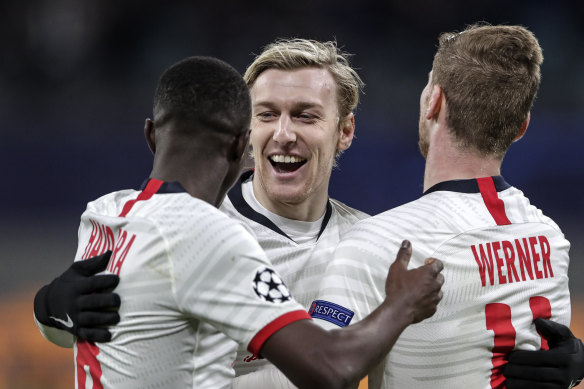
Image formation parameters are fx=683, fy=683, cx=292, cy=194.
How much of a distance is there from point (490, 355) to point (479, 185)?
0.54 meters

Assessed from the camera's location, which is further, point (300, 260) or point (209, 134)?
point (300, 260)

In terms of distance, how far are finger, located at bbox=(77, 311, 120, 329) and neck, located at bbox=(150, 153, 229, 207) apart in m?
0.38

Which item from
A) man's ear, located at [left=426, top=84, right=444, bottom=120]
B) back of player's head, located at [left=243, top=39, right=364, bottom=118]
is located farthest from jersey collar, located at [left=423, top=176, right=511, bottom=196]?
back of player's head, located at [left=243, top=39, right=364, bottom=118]

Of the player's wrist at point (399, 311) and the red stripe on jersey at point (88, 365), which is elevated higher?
the player's wrist at point (399, 311)

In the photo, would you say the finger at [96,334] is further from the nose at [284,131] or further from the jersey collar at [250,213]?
the nose at [284,131]

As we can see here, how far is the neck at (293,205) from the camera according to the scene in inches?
127

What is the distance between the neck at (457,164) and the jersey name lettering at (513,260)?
257 millimetres

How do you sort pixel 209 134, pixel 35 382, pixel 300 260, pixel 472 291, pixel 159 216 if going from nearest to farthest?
pixel 159 216, pixel 209 134, pixel 472 291, pixel 300 260, pixel 35 382

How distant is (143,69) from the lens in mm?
9094

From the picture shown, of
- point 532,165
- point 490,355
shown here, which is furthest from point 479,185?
point 532,165

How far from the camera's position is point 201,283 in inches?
65.8

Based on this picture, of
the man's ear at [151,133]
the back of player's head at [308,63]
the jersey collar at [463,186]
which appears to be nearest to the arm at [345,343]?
the jersey collar at [463,186]

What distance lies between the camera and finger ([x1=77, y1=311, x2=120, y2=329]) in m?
1.77

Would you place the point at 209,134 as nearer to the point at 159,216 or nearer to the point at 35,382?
the point at 159,216
